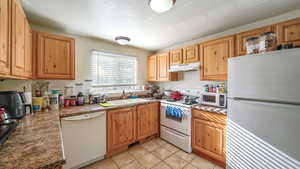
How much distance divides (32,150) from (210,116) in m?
2.10

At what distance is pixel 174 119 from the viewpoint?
2.39m

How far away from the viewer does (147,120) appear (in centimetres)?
256

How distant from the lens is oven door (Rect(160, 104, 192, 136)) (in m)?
2.16

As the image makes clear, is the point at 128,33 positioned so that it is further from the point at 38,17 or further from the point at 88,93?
the point at 88,93

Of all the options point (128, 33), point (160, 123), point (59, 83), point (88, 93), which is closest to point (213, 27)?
point (128, 33)

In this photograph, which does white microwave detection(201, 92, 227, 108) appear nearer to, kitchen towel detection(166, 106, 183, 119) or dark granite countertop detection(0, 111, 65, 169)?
kitchen towel detection(166, 106, 183, 119)

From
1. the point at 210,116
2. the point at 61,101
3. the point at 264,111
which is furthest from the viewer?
the point at 61,101

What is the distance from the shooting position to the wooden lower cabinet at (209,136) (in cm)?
179

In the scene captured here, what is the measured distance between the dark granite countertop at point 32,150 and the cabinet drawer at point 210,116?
1944 mm

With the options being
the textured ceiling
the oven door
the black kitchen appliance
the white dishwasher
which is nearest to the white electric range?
the oven door

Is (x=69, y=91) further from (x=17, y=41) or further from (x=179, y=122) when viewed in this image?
(x=179, y=122)

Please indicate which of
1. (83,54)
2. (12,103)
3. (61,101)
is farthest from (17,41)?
(83,54)

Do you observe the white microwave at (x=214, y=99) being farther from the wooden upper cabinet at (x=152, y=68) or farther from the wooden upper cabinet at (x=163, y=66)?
the wooden upper cabinet at (x=152, y=68)

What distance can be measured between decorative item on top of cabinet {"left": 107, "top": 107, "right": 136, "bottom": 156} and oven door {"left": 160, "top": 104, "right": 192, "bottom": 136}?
0.70m
